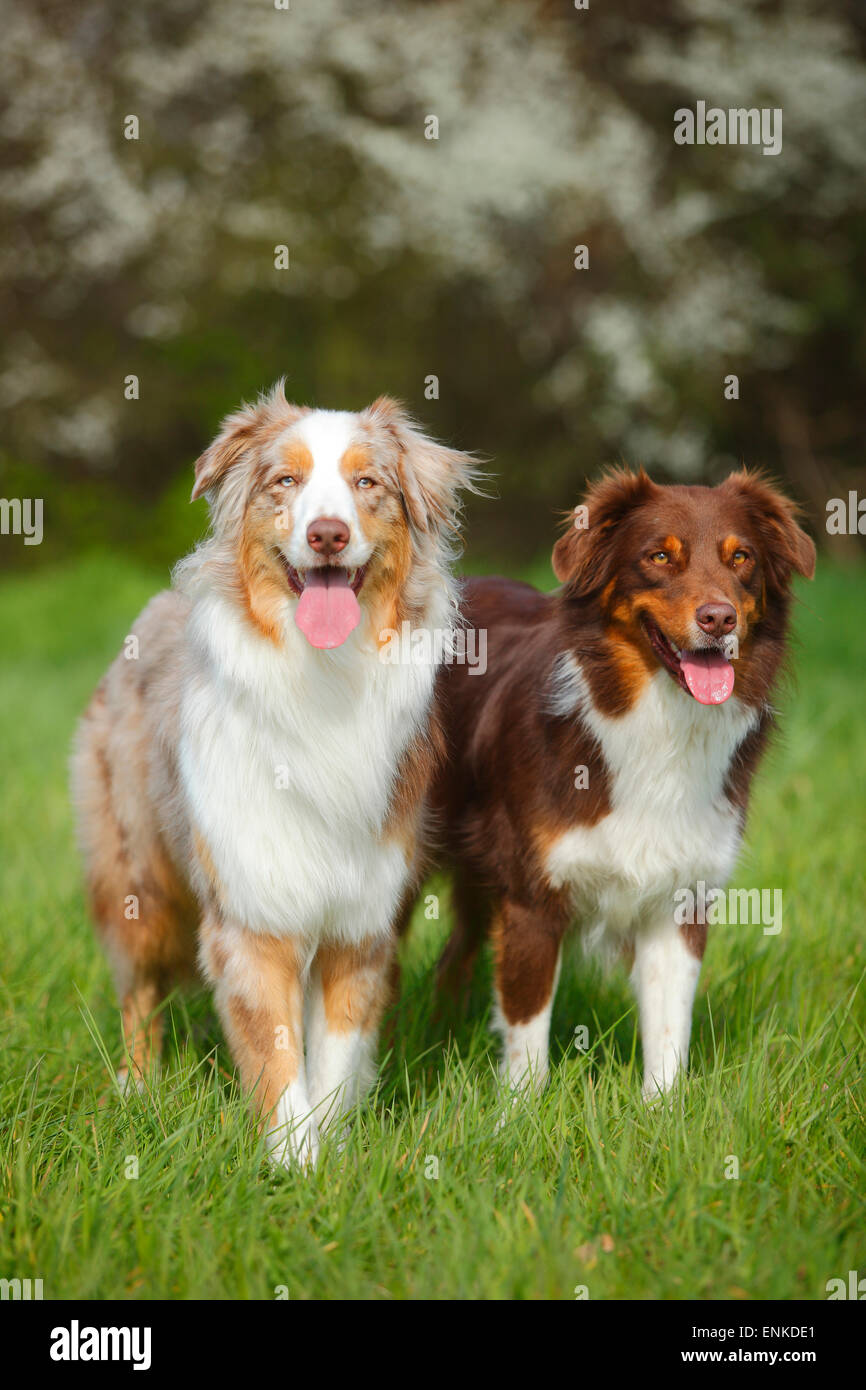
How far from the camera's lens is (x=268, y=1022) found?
11.8ft

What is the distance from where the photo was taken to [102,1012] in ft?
16.2

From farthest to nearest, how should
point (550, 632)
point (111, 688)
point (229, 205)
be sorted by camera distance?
point (229, 205), point (111, 688), point (550, 632)

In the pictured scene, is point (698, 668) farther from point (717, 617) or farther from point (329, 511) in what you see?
point (329, 511)

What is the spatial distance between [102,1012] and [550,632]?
2272 millimetres

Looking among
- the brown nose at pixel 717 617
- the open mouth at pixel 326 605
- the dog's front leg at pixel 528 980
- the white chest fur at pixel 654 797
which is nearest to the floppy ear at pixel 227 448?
the open mouth at pixel 326 605

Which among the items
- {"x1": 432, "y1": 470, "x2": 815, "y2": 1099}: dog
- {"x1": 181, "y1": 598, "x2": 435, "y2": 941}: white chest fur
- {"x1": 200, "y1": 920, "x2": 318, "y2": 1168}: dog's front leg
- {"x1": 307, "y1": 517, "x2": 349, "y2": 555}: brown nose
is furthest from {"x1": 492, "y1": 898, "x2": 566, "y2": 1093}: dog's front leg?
{"x1": 307, "y1": 517, "x2": 349, "y2": 555}: brown nose

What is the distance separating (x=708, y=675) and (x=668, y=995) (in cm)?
106

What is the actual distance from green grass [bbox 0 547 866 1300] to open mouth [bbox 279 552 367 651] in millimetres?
1342

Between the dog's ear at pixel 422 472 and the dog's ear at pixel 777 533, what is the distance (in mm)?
871

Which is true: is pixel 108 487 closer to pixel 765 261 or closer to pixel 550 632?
pixel 765 261

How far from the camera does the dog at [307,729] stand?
3.54 meters

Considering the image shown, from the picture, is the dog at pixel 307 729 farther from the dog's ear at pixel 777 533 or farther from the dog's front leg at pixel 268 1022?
the dog's ear at pixel 777 533

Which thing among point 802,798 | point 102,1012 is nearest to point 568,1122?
point 102,1012

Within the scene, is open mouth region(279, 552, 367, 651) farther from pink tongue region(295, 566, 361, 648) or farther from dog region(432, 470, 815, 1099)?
dog region(432, 470, 815, 1099)
